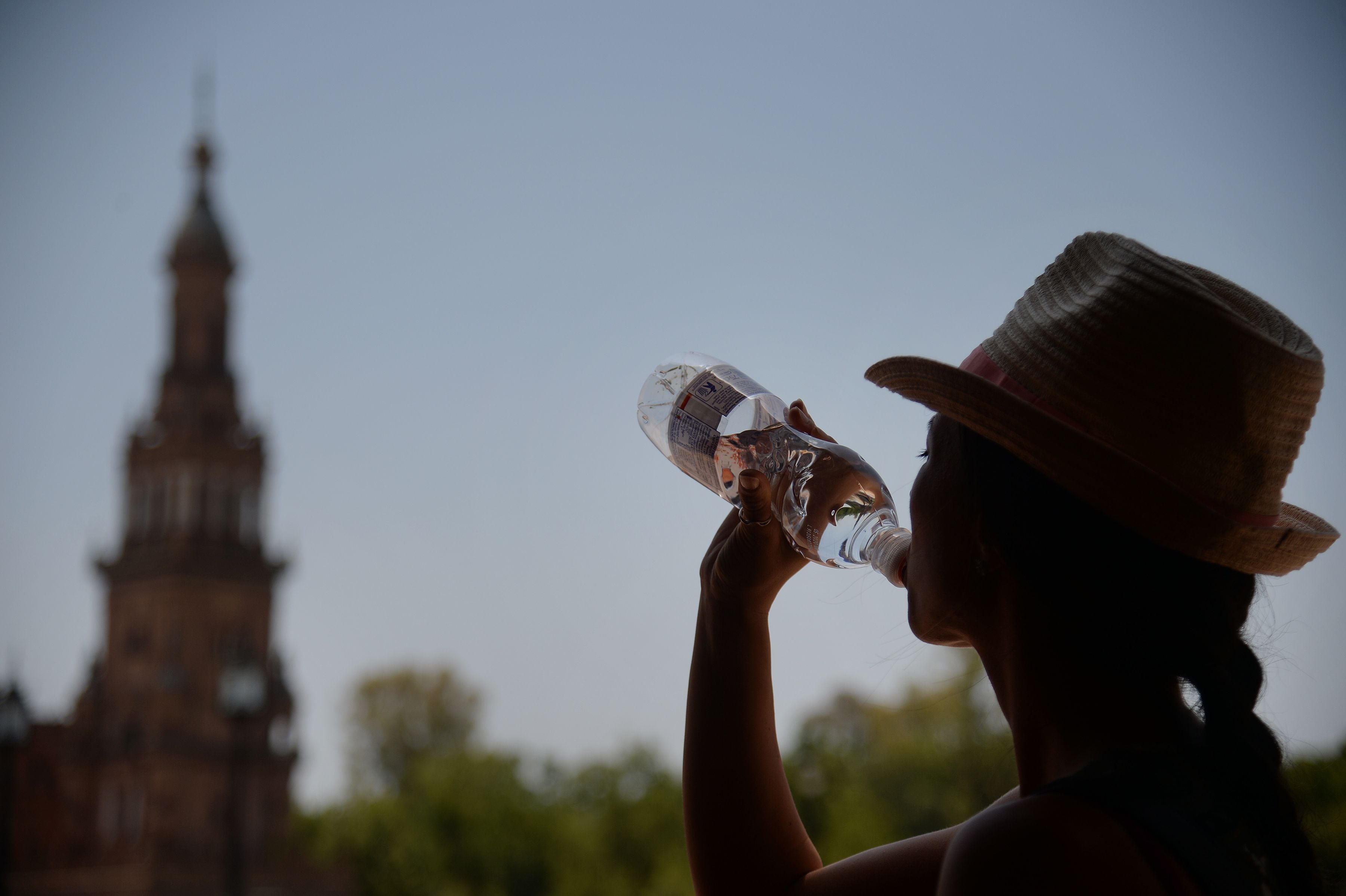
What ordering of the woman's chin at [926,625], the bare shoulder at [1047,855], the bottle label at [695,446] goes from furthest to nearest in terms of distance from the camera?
the bottle label at [695,446]
the woman's chin at [926,625]
the bare shoulder at [1047,855]

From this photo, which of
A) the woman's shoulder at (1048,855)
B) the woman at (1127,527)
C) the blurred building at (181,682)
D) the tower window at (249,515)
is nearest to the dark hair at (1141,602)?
the woman at (1127,527)

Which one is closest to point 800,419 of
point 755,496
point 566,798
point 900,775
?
point 755,496

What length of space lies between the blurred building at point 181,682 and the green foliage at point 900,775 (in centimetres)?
1143

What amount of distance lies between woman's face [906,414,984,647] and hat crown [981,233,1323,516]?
89 mm

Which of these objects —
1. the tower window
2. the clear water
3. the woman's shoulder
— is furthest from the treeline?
the woman's shoulder

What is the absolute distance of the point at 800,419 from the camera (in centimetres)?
113

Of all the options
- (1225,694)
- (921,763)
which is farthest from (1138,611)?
(921,763)

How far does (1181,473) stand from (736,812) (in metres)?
0.48

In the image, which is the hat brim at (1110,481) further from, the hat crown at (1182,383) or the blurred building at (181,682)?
the blurred building at (181,682)

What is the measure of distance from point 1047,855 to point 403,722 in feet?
119

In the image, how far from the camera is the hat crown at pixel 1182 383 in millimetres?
822

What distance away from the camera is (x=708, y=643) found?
1123 mm

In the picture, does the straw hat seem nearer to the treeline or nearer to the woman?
the woman

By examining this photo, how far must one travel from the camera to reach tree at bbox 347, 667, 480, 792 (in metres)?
35.1
